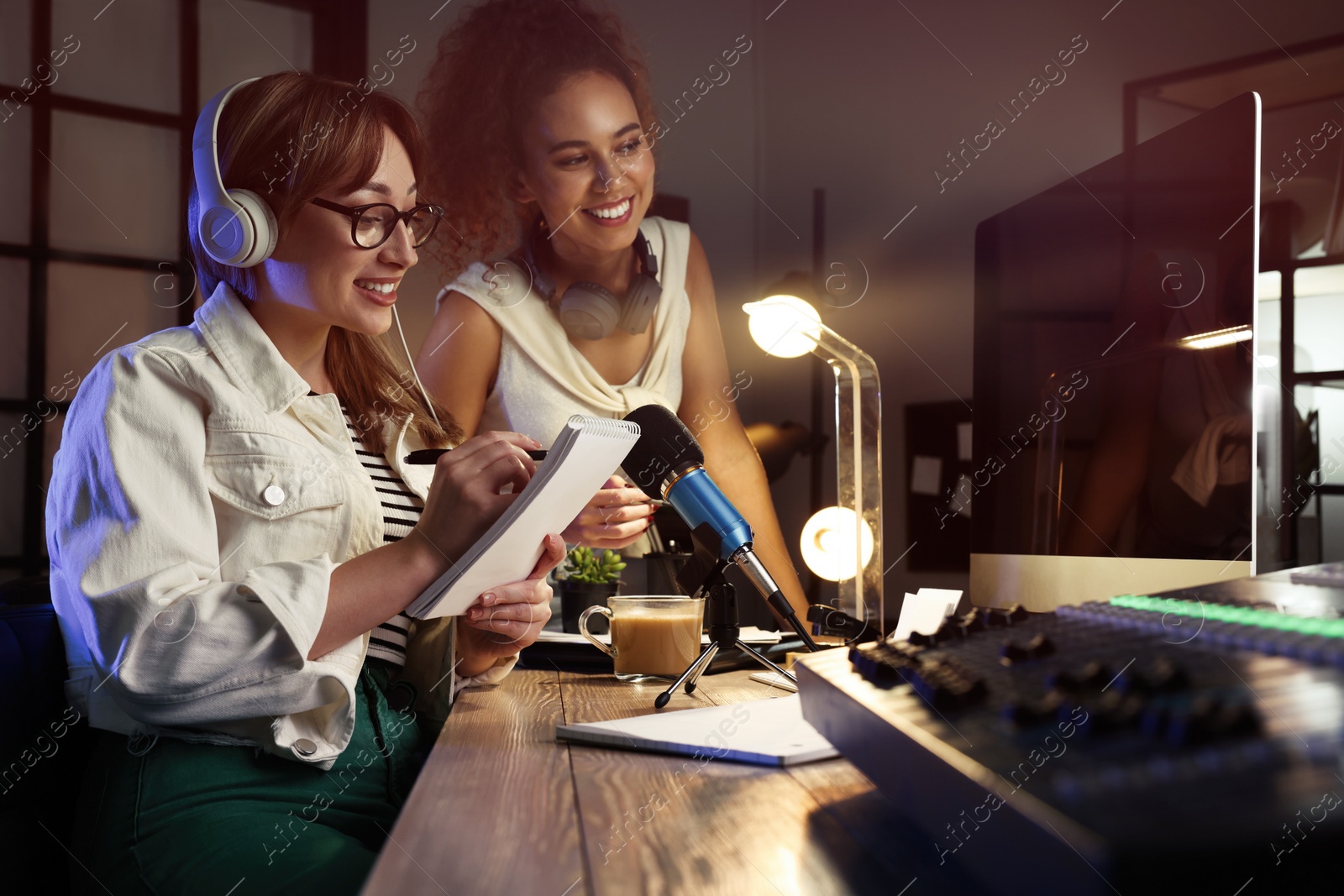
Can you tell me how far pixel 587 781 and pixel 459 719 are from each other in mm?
274

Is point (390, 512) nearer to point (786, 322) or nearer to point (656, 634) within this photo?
point (656, 634)

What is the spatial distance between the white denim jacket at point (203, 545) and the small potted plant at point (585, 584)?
0.38 meters

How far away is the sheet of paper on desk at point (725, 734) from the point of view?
59 cm

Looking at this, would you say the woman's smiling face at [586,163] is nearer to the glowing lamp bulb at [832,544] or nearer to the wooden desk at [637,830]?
the glowing lamp bulb at [832,544]

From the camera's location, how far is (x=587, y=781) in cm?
57

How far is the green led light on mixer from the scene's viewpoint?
1.27ft

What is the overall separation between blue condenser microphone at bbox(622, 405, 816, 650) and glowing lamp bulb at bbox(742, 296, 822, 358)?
1.34 ft

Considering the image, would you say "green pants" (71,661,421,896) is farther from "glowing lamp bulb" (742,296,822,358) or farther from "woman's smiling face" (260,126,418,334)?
"glowing lamp bulb" (742,296,822,358)

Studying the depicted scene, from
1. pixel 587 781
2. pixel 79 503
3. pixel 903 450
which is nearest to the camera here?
pixel 587 781

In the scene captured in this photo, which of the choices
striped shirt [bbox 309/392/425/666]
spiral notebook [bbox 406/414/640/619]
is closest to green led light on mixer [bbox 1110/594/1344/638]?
spiral notebook [bbox 406/414/640/619]

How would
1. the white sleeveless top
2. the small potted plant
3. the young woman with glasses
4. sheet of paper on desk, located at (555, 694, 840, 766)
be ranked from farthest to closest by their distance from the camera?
the white sleeveless top < the small potted plant < the young woman with glasses < sheet of paper on desk, located at (555, 694, 840, 766)

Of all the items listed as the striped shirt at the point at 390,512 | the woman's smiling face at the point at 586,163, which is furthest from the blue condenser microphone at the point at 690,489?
the woman's smiling face at the point at 586,163

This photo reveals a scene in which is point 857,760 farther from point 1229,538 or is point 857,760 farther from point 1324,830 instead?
point 1229,538

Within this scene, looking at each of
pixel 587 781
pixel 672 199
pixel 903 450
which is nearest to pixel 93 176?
pixel 672 199
